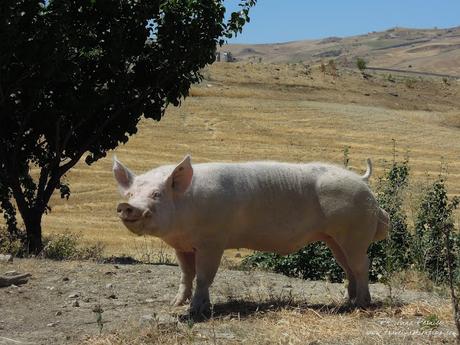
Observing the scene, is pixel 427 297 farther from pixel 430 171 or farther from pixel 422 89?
pixel 422 89

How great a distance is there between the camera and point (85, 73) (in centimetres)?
1293

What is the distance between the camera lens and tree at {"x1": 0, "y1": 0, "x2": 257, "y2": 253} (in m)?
12.0

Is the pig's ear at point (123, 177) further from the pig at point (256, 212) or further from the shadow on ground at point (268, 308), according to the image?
the shadow on ground at point (268, 308)

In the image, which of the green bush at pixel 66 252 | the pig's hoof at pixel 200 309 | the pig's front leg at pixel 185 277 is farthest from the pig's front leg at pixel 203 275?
the green bush at pixel 66 252

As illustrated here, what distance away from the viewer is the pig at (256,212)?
7711mm

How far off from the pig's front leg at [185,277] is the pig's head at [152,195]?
934mm

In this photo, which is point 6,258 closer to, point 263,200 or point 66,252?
point 66,252

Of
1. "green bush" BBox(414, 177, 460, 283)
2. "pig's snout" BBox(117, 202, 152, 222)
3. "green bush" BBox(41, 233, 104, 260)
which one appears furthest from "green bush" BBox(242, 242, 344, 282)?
"pig's snout" BBox(117, 202, 152, 222)

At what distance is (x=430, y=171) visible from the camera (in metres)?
26.6

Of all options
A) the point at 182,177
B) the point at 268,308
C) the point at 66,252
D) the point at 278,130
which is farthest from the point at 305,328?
the point at 278,130

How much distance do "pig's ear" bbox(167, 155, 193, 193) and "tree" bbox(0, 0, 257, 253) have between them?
4.67 m

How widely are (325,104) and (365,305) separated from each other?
1152 inches

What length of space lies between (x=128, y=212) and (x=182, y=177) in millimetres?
803

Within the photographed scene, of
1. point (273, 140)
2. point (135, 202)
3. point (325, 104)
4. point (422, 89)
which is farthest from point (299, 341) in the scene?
point (422, 89)
